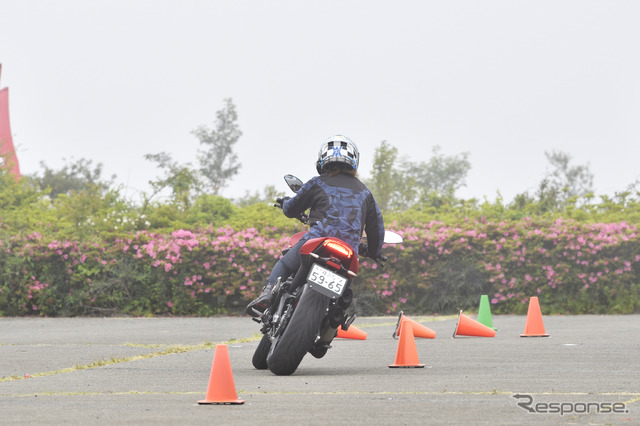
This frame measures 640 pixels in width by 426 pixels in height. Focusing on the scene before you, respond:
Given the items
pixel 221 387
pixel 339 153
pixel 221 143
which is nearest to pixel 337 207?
pixel 339 153

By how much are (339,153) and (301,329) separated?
160 cm

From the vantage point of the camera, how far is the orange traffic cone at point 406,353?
29.6 ft

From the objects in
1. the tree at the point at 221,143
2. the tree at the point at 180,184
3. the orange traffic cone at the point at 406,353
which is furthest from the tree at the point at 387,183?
the tree at the point at 221,143

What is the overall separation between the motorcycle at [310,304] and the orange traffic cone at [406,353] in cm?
77

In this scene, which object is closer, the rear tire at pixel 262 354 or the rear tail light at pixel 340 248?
the rear tail light at pixel 340 248

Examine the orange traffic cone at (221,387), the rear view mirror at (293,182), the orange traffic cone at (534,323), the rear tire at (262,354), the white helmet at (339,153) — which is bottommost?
the orange traffic cone at (221,387)

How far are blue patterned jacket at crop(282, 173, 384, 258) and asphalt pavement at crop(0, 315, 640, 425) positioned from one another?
1.16 meters

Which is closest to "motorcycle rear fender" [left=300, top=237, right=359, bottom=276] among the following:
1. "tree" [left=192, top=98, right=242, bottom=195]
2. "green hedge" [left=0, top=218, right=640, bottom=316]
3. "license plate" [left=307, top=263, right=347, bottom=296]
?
"license plate" [left=307, top=263, right=347, bottom=296]

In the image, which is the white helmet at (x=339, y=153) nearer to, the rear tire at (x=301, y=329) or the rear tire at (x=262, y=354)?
the rear tire at (x=301, y=329)

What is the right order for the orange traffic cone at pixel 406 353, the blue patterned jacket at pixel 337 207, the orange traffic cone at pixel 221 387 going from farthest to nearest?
the orange traffic cone at pixel 406 353, the blue patterned jacket at pixel 337 207, the orange traffic cone at pixel 221 387

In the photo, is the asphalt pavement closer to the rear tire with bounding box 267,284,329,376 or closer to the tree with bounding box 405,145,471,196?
the rear tire with bounding box 267,284,329,376

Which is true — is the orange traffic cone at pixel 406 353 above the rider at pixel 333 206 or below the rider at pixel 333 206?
below

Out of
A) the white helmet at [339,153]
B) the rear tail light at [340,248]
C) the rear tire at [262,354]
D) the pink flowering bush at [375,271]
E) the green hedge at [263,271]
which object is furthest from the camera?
the green hedge at [263,271]

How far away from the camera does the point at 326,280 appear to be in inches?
312
